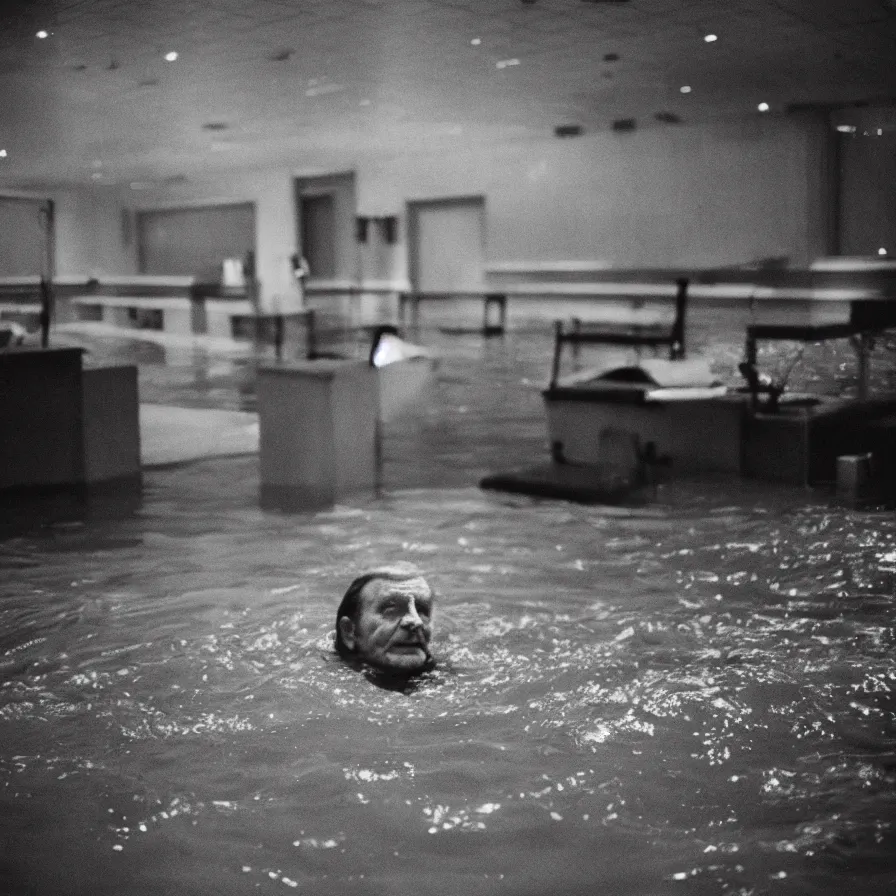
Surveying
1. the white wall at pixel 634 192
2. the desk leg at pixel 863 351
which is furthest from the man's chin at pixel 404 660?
the white wall at pixel 634 192

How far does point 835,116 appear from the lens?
18328mm

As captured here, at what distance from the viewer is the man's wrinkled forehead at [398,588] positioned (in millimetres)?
4066

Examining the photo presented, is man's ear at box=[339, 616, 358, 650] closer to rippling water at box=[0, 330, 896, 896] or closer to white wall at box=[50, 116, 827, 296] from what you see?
rippling water at box=[0, 330, 896, 896]

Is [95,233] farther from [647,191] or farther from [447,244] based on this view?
[647,191]

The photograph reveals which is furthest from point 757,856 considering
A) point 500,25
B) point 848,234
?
point 848,234

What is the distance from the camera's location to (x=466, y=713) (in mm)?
3723

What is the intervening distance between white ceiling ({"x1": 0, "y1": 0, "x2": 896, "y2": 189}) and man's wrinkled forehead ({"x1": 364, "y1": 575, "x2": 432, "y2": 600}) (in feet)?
26.6

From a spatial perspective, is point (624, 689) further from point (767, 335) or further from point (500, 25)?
point (500, 25)

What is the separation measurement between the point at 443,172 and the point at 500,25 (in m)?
12.7

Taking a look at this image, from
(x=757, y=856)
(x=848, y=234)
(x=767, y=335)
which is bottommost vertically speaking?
(x=757, y=856)

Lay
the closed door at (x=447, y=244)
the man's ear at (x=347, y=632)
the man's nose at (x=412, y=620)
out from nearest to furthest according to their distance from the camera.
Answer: the man's nose at (x=412, y=620) → the man's ear at (x=347, y=632) → the closed door at (x=447, y=244)

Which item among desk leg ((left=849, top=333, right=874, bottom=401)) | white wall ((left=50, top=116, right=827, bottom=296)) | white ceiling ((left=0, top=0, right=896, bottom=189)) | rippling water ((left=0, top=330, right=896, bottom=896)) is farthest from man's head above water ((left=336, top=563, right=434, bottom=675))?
white wall ((left=50, top=116, right=827, bottom=296))

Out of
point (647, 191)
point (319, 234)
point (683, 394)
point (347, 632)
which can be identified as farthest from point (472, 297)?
point (347, 632)

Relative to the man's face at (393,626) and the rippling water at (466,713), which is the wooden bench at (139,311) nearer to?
the rippling water at (466,713)
